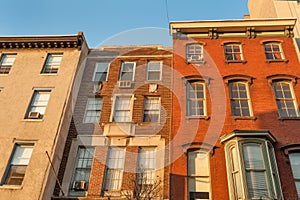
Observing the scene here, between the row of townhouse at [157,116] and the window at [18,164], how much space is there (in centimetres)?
5

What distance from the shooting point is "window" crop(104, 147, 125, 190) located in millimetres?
12920

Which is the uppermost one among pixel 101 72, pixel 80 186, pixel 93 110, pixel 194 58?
pixel 194 58

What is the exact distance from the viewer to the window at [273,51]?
16.7 m

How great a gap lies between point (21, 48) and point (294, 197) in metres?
18.0

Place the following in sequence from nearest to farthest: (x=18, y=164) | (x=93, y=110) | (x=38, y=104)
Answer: (x=18, y=164), (x=38, y=104), (x=93, y=110)

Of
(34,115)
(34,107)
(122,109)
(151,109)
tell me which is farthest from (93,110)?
(151,109)

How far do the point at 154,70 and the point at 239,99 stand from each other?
559 centimetres

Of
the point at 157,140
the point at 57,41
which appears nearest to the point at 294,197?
the point at 157,140

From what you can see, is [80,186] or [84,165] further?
[84,165]

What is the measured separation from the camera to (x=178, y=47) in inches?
693

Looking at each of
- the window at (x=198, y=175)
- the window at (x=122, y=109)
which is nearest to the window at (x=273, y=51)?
the window at (x=198, y=175)

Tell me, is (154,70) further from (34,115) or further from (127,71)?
(34,115)

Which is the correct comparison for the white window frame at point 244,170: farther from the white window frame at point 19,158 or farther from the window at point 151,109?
the white window frame at point 19,158

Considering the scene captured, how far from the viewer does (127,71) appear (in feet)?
57.0
